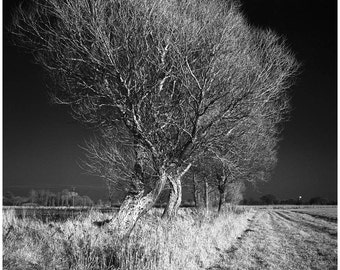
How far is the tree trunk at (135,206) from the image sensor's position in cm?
870

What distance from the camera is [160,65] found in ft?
29.0

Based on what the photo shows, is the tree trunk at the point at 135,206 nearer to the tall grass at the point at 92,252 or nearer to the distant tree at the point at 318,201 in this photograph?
the tall grass at the point at 92,252

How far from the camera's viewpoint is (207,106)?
29.0 ft

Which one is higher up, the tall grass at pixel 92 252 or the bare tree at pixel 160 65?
the bare tree at pixel 160 65

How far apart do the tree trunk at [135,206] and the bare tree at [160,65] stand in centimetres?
3

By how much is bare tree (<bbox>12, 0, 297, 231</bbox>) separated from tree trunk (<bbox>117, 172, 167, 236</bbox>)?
0.03 m

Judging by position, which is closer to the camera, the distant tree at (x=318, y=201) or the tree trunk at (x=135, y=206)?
the tree trunk at (x=135, y=206)

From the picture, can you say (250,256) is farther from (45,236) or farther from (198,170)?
(198,170)

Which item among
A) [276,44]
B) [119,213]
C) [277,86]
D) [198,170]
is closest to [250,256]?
[119,213]

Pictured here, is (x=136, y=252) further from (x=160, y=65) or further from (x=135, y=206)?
(x=160, y=65)

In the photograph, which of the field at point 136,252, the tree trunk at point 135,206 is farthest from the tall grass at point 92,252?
the tree trunk at point 135,206

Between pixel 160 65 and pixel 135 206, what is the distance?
147 inches

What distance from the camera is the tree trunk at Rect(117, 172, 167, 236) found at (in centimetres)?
870

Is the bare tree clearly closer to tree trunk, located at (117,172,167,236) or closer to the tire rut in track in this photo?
tree trunk, located at (117,172,167,236)
